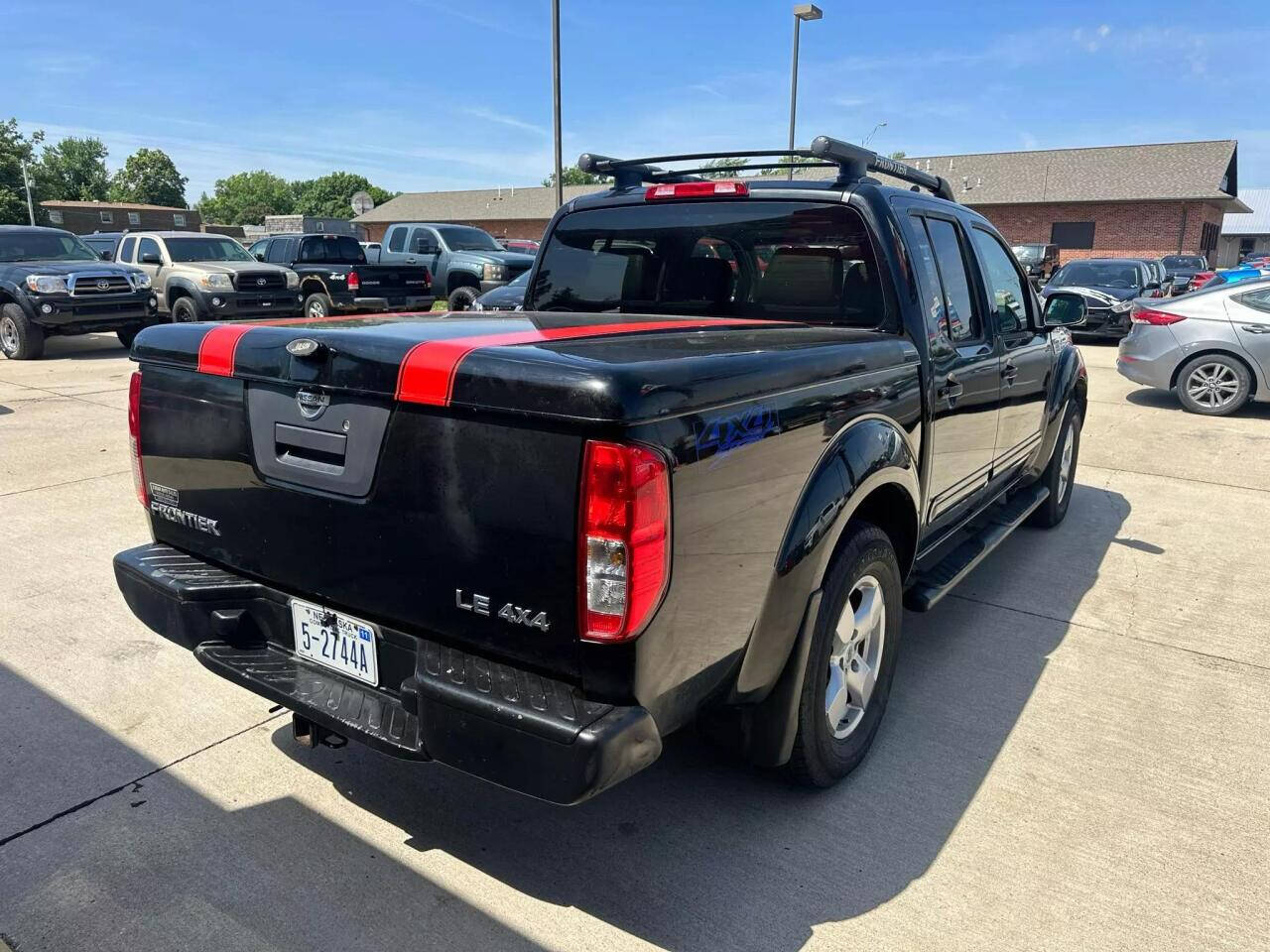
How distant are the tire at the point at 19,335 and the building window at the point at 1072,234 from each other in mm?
38308

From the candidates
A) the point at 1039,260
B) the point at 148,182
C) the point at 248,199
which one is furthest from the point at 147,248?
the point at 248,199

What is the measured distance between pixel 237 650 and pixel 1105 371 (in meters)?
14.2

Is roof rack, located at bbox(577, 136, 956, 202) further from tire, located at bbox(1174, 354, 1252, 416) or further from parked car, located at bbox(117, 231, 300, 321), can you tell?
parked car, located at bbox(117, 231, 300, 321)

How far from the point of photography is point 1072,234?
39500 millimetres

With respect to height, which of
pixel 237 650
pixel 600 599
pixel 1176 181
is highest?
pixel 1176 181

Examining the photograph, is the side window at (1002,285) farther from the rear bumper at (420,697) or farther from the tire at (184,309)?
the tire at (184,309)

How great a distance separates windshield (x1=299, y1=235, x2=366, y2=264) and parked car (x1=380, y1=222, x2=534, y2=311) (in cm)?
62

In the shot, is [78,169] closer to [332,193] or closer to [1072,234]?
[332,193]

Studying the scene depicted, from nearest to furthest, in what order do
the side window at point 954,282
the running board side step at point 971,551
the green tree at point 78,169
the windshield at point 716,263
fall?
the windshield at point 716,263, the running board side step at point 971,551, the side window at point 954,282, the green tree at point 78,169

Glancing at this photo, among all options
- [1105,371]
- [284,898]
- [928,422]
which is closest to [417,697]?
[284,898]

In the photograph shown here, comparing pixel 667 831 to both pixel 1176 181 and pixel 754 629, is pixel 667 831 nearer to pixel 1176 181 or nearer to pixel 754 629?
pixel 754 629

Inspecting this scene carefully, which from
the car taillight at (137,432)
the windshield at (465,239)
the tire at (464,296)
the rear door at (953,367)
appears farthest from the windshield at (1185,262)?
the car taillight at (137,432)

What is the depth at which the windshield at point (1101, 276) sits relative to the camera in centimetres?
1773

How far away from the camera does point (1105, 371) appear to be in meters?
13.9
